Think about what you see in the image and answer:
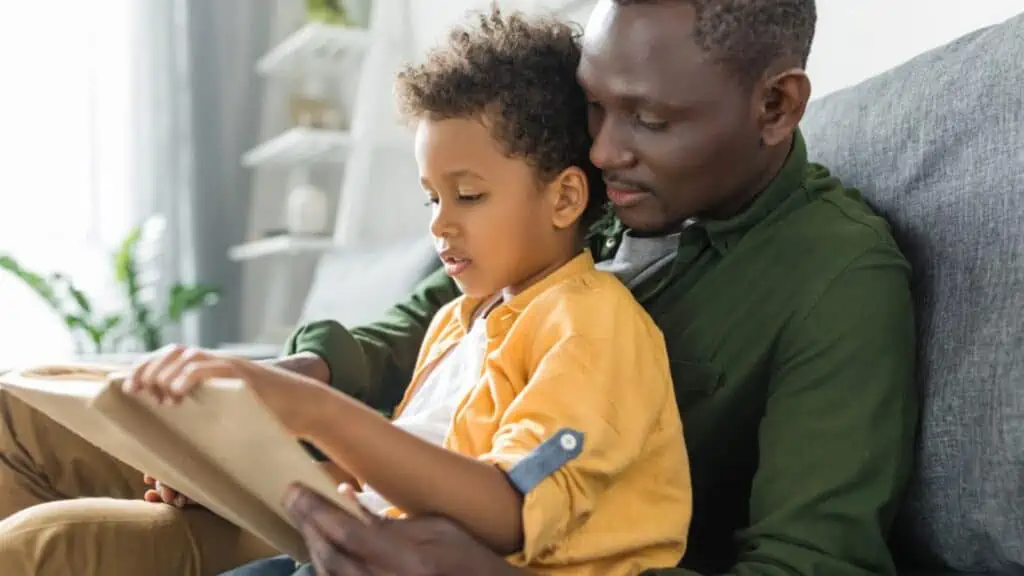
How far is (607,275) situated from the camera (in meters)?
0.90

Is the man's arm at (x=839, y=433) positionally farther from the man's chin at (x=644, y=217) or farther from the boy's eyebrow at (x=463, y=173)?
the boy's eyebrow at (x=463, y=173)

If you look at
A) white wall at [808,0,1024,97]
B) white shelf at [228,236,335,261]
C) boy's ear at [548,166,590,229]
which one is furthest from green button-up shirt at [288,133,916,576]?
white shelf at [228,236,335,261]

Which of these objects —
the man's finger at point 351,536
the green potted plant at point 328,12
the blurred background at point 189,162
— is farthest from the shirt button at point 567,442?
the green potted plant at point 328,12

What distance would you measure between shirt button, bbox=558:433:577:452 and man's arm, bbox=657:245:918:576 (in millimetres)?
139

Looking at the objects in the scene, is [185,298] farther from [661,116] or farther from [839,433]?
[839,433]

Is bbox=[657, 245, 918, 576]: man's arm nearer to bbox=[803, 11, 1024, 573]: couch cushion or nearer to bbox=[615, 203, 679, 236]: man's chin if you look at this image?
bbox=[803, 11, 1024, 573]: couch cushion

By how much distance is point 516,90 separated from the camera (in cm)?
92

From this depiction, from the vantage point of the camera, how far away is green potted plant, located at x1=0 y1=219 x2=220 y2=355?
2.51m

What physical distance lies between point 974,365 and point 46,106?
254cm

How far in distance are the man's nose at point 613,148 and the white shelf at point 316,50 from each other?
183cm

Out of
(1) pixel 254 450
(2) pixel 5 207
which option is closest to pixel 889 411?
(1) pixel 254 450

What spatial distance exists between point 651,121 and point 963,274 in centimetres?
29

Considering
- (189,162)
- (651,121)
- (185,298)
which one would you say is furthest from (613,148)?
(189,162)

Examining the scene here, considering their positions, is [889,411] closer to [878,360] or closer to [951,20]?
[878,360]
